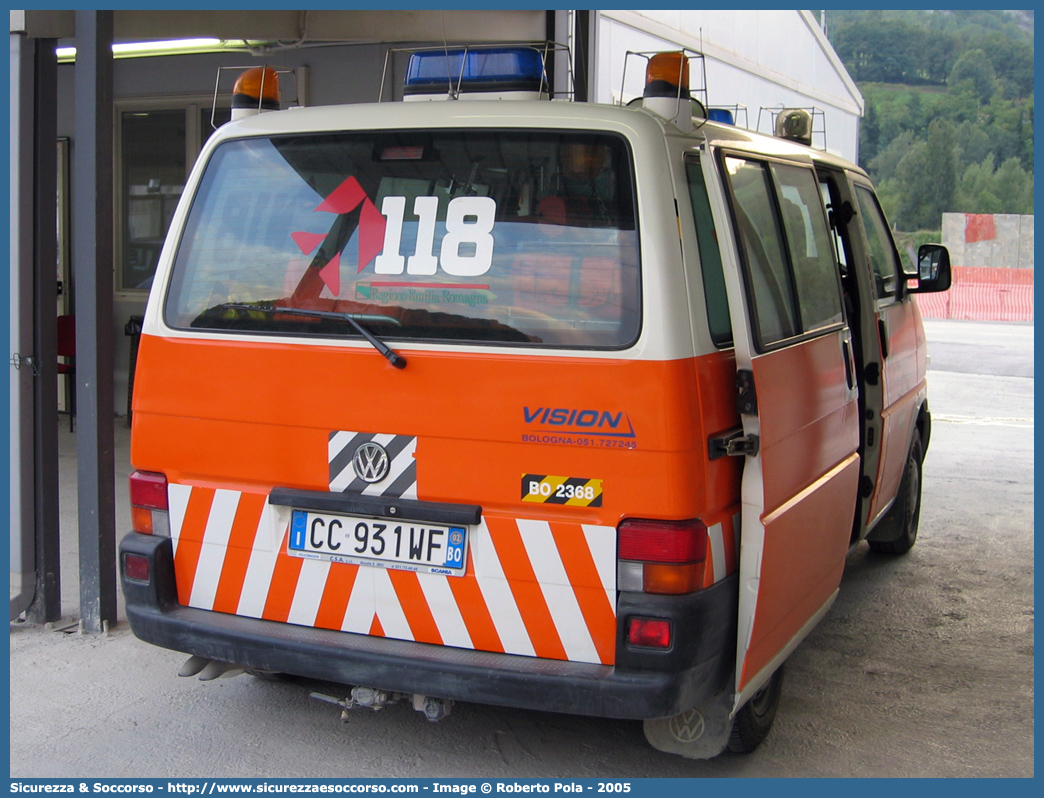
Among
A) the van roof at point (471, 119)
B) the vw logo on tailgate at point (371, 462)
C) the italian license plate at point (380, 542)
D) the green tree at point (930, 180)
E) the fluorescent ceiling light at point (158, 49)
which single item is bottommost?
the italian license plate at point (380, 542)

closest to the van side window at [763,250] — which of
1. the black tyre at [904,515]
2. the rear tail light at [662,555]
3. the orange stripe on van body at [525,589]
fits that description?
the rear tail light at [662,555]

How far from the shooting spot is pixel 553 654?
2.99m

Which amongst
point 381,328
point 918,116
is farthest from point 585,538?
point 918,116

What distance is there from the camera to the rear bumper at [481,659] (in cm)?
286

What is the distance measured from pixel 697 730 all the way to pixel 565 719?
67 centimetres

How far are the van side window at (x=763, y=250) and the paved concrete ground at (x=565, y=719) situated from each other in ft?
4.78

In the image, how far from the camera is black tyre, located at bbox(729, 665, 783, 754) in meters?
3.44

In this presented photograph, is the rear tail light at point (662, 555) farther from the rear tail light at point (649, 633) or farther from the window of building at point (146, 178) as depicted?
the window of building at point (146, 178)

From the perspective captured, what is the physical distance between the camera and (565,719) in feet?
12.4

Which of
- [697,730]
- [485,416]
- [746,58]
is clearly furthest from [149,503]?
[746,58]

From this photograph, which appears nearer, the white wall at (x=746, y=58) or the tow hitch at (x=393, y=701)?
the tow hitch at (x=393, y=701)

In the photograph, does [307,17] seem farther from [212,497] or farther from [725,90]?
[725,90]

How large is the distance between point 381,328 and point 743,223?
3.68 feet

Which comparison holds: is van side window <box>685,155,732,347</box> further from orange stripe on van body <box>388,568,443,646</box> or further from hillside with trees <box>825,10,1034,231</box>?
hillside with trees <box>825,10,1034,231</box>
